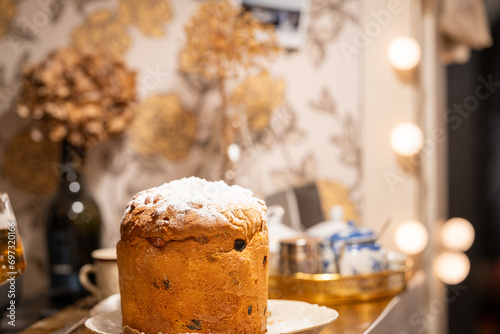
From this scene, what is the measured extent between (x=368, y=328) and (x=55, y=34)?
4.84 feet

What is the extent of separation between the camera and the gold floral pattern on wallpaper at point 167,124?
193cm

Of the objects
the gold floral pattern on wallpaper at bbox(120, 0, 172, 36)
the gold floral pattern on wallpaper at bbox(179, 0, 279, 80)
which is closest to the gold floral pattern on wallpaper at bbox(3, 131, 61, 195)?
the gold floral pattern on wallpaper at bbox(120, 0, 172, 36)

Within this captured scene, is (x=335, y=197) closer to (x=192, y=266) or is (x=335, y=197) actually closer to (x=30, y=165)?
(x=30, y=165)

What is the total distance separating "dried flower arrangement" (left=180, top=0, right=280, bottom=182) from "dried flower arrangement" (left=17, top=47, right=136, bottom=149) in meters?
0.26

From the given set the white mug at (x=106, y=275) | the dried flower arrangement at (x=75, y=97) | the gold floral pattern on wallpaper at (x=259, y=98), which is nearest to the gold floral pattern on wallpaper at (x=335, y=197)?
the gold floral pattern on wallpaper at (x=259, y=98)

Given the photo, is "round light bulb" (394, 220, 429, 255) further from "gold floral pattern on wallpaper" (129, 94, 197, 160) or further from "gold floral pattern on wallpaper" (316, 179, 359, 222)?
"gold floral pattern on wallpaper" (129, 94, 197, 160)

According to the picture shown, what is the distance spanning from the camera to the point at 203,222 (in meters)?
0.82

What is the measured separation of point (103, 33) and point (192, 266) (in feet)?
4.44

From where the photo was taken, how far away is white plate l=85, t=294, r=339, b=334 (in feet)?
2.86

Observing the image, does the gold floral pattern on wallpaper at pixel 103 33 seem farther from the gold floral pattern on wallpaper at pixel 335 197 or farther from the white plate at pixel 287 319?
the white plate at pixel 287 319

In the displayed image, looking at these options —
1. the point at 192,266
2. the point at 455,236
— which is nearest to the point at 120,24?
the point at 192,266

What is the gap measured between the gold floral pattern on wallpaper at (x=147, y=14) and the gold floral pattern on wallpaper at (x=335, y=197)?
764 millimetres

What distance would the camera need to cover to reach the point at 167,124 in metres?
1.93

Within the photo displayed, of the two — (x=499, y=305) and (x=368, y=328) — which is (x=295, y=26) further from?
(x=499, y=305)
